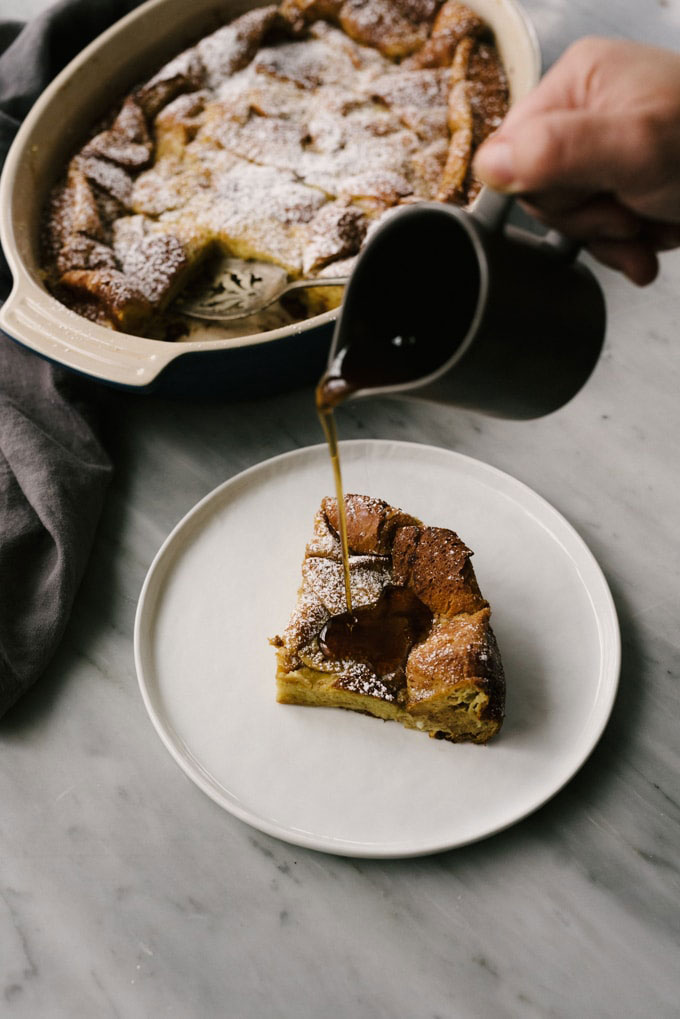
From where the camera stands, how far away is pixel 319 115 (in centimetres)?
203

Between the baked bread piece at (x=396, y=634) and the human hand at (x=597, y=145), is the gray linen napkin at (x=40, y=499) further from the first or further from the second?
the human hand at (x=597, y=145)

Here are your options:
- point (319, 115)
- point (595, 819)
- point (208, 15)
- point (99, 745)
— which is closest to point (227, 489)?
point (99, 745)

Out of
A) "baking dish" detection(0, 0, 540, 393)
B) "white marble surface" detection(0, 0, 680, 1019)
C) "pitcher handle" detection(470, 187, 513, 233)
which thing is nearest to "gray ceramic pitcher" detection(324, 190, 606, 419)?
"pitcher handle" detection(470, 187, 513, 233)

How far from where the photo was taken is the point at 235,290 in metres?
1.83

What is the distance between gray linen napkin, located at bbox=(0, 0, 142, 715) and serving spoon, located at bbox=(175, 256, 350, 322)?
0.92 feet

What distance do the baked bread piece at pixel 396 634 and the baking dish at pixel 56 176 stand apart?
0.34 metres

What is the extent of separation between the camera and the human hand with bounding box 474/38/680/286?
0.91m

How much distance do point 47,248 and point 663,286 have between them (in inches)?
52.8

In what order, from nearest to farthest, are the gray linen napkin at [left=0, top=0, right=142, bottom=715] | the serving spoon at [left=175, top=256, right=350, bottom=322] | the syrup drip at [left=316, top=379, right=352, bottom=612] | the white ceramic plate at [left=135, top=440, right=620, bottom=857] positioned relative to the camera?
the syrup drip at [left=316, top=379, right=352, bottom=612] → the white ceramic plate at [left=135, top=440, right=620, bottom=857] → the gray linen napkin at [left=0, top=0, right=142, bottom=715] → the serving spoon at [left=175, top=256, right=350, bottom=322]

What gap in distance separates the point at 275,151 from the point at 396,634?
4.01ft

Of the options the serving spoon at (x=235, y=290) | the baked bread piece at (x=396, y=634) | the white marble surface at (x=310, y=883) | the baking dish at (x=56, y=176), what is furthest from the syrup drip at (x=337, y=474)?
the serving spoon at (x=235, y=290)

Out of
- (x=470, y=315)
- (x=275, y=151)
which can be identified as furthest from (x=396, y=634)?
(x=275, y=151)

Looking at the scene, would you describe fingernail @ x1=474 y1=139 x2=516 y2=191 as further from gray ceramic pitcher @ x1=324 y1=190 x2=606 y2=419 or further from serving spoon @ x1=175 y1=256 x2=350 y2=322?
serving spoon @ x1=175 y1=256 x2=350 y2=322

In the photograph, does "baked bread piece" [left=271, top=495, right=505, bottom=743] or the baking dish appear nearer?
"baked bread piece" [left=271, top=495, right=505, bottom=743]
